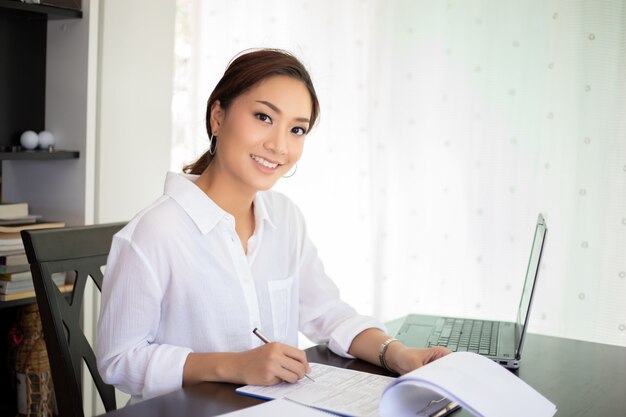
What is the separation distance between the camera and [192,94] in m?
3.34

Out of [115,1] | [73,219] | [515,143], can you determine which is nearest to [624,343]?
[515,143]

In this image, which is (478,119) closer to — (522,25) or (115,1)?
(522,25)

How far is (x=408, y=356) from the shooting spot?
1.34 m

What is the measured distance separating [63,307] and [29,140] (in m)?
1.19

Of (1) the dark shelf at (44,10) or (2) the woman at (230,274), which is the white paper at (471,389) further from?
(1) the dark shelf at (44,10)

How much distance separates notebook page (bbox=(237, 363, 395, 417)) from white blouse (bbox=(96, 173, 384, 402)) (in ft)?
0.52

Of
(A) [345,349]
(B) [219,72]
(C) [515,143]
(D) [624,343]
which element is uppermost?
(B) [219,72]

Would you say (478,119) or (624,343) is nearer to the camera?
(624,343)

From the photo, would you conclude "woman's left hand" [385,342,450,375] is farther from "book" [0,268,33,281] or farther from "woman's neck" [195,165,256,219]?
"book" [0,268,33,281]

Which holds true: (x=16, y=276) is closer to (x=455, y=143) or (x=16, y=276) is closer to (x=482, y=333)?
(x=482, y=333)

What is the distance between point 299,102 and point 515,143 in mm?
1375

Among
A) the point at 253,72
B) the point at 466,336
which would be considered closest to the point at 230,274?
the point at 253,72

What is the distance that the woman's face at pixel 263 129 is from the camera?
4.79 ft

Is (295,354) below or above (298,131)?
below
